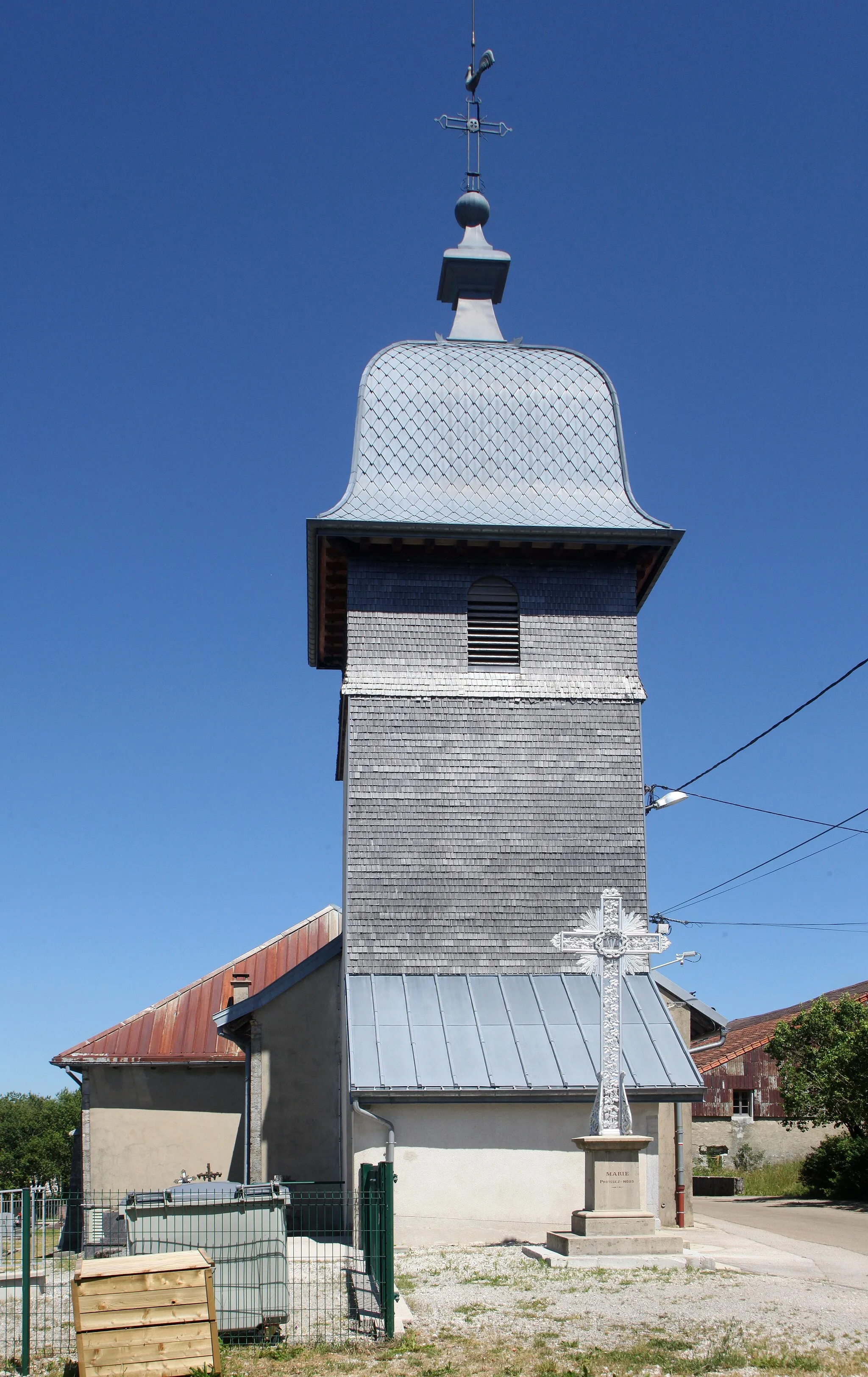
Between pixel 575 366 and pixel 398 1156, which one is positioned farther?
pixel 575 366

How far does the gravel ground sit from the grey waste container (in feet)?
4.00

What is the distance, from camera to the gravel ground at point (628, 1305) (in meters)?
9.76

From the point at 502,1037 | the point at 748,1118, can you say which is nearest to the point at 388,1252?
the point at 502,1037

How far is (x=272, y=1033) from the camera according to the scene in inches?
794

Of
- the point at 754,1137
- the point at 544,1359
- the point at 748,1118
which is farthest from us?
the point at 748,1118

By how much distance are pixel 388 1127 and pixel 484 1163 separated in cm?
128

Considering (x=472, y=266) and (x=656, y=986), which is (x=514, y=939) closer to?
(x=656, y=986)

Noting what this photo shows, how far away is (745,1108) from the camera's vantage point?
42250 mm

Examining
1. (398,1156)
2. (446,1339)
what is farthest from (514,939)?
(446,1339)

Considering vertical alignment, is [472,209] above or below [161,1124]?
above

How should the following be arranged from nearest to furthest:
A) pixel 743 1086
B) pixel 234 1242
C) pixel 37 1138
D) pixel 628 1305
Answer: pixel 234 1242 < pixel 628 1305 < pixel 743 1086 < pixel 37 1138

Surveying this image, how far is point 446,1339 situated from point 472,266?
62.7ft

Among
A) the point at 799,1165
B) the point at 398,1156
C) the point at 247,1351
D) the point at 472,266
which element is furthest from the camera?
the point at 799,1165

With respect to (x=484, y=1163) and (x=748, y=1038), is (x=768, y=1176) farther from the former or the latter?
(x=484, y=1163)
